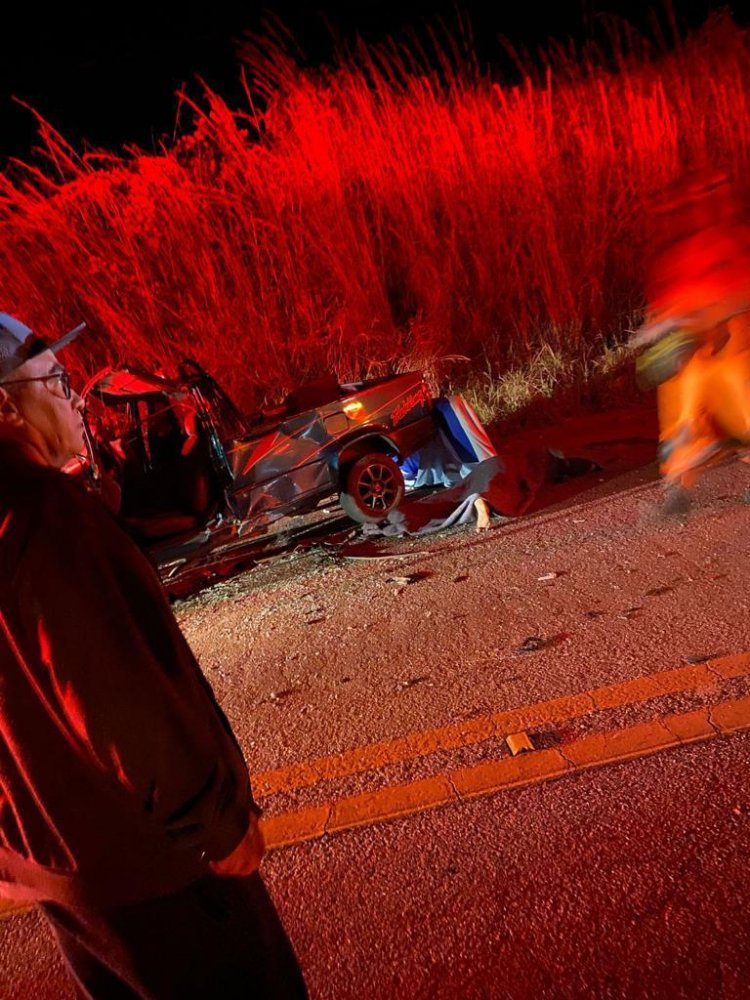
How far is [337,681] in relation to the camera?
422 cm

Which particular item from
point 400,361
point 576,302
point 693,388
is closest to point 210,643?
point 693,388

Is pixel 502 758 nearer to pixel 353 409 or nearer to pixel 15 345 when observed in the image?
pixel 15 345

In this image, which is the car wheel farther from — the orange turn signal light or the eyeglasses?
the eyeglasses

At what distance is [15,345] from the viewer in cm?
166

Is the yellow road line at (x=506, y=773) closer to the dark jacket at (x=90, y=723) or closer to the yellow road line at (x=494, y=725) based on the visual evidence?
the yellow road line at (x=494, y=725)

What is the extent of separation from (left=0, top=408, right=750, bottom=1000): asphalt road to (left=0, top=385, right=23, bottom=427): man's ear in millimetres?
1938

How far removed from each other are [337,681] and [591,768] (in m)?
1.60

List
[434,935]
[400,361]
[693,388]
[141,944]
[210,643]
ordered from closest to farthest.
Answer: [141,944], [434,935], [693,388], [210,643], [400,361]

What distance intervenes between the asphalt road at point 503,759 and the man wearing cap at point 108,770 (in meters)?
1.13

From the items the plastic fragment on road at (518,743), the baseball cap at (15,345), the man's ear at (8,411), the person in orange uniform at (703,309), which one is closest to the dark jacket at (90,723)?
the man's ear at (8,411)

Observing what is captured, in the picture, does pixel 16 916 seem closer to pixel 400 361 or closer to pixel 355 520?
pixel 355 520

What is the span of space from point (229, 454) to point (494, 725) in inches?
135

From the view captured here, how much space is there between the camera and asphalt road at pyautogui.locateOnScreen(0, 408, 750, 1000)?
2322 mm

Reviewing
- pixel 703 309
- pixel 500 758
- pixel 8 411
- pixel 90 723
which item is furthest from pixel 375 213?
pixel 90 723
